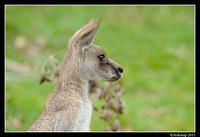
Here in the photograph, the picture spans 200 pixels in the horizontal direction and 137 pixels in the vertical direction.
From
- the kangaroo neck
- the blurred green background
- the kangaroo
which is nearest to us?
the kangaroo

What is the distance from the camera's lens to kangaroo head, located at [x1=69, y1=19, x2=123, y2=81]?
4.50 m

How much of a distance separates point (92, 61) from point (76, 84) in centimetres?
30

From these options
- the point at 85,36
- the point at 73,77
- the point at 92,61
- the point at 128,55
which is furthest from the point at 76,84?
the point at 128,55

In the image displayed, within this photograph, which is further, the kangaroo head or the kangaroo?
the kangaroo head

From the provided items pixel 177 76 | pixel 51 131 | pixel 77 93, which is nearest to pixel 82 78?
pixel 77 93

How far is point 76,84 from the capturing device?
450 cm

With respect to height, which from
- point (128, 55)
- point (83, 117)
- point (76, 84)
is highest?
point (128, 55)

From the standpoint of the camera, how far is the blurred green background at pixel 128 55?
6.96 meters

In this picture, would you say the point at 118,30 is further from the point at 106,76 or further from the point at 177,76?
the point at 106,76

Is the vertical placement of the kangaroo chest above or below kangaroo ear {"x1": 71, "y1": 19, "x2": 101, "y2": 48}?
below

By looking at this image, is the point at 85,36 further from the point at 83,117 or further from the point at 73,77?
the point at 83,117

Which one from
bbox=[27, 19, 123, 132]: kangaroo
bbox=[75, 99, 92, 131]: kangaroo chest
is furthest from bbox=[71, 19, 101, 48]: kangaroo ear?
bbox=[75, 99, 92, 131]: kangaroo chest

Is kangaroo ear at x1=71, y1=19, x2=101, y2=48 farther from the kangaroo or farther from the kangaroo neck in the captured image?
the kangaroo neck

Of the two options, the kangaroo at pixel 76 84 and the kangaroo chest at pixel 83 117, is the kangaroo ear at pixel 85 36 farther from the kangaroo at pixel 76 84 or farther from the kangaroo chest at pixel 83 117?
A: the kangaroo chest at pixel 83 117
